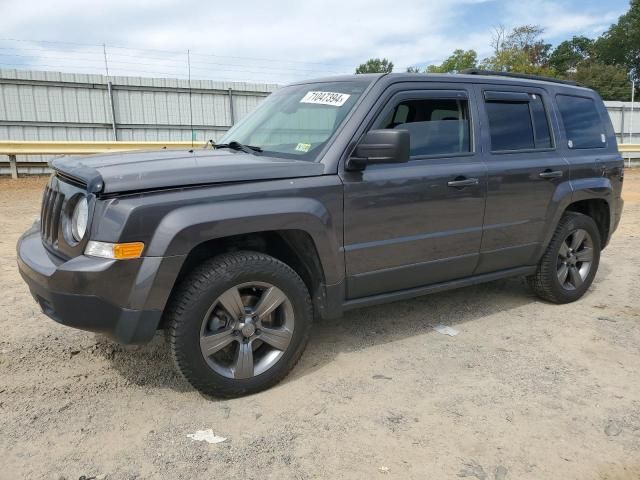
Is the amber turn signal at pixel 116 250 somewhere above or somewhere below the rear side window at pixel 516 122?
below

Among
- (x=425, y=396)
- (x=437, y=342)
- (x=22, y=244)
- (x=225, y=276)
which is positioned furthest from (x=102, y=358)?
(x=437, y=342)

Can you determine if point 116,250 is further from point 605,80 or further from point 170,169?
point 605,80

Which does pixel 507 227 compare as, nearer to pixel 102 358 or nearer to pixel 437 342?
pixel 437 342

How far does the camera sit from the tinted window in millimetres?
3619

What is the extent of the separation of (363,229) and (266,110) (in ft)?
4.63

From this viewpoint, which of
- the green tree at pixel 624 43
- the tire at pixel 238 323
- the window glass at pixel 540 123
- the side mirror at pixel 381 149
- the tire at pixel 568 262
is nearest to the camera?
the tire at pixel 238 323

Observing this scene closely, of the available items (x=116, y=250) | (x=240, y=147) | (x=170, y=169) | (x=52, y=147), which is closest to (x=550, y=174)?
(x=240, y=147)

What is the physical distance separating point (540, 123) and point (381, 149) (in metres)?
2.01

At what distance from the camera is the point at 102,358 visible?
3.53 m

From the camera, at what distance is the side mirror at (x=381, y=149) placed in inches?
122

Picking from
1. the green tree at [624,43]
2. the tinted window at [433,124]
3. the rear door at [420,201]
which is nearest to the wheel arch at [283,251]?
the rear door at [420,201]

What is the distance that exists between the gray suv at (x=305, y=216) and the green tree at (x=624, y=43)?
74668 mm

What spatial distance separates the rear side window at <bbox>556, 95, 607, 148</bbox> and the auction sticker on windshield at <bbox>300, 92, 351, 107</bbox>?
2179mm

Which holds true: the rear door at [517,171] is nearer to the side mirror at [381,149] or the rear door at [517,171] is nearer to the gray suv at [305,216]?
the gray suv at [305,216]
